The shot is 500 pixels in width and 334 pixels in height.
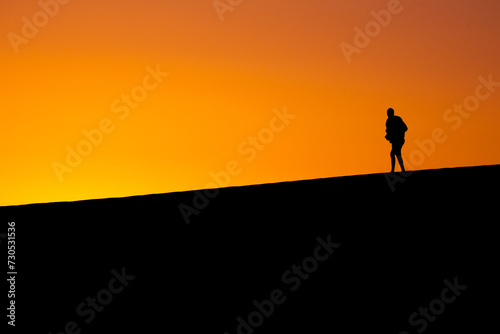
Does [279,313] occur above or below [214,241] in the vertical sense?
below

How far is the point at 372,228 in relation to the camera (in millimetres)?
9219

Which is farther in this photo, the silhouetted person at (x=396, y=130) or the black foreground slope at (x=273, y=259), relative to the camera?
the silhouetted person at (x=396, y=130)

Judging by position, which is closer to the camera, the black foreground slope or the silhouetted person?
the black foreground slope

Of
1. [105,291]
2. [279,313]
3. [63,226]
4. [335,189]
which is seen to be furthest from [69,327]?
[335,189]

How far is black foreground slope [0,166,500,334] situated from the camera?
876 cm

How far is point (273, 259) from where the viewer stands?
32.1ft

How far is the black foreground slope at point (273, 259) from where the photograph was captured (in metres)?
8.76

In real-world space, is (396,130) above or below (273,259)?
above

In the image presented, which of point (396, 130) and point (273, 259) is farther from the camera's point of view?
point (396, 130)

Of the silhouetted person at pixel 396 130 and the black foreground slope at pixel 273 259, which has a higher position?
the silhouetted person at pixel 396 130

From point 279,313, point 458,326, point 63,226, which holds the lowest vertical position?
point 458,326

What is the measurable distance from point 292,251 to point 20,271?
4456mm

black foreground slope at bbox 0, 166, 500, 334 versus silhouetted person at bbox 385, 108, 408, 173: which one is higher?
silhouetted person at bbox 385, 108, 408, 173

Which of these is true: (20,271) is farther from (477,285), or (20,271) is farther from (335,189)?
(477,285)
